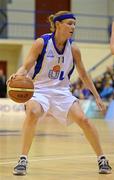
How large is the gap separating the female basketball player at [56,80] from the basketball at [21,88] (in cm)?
6

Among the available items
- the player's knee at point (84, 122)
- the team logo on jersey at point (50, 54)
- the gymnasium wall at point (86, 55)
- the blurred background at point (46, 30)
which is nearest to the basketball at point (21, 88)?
the team logo on jersey at point (50, 54)

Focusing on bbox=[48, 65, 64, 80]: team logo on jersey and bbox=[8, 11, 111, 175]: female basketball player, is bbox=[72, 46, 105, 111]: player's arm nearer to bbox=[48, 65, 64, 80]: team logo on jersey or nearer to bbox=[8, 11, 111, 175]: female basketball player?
bbox=[8, 11, 111, 175]: female basketball player

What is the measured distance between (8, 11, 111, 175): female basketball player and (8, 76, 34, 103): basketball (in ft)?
0.21

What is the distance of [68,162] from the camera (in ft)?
21.7

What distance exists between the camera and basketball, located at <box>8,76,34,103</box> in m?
5.67

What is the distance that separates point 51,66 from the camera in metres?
5.83

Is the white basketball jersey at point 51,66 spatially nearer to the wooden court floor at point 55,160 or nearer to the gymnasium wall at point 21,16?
the wooden court floor at point 55,160

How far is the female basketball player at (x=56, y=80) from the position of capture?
5.68 meters

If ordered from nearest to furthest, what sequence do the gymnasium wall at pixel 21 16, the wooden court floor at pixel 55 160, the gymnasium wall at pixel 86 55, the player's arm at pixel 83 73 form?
1. the wooden court floor at pixel 55 160
2. the player's arm at pixel 83 73
3. the gymnasium wall at pixel 86 55
4. the gymnasium wall at pixel 21 16

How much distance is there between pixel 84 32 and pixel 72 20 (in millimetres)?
21816

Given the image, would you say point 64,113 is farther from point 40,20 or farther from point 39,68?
point 40,20

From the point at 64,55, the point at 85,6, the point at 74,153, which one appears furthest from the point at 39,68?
the point at 85,6

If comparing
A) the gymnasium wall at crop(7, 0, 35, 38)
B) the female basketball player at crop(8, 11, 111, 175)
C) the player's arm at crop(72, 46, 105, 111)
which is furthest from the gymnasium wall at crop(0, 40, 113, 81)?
the female basketball player at crop(8, 11, 111, 175)

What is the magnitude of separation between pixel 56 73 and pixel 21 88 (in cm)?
45
